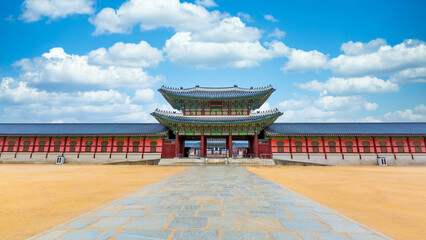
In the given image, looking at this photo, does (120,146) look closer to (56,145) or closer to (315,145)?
(56,145)

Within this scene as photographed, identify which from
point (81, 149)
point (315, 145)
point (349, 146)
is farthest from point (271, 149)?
point (81, 149)

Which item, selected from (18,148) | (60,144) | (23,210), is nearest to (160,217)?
(23,210)

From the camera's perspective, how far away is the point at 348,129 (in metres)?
24.7

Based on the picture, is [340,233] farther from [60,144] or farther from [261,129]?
[60,144]

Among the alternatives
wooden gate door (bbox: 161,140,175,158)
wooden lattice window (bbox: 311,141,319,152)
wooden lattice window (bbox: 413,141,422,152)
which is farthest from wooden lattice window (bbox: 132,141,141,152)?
wooden lattice window (bbox: 413,141,422,152)

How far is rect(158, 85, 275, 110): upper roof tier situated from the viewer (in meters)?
24.1

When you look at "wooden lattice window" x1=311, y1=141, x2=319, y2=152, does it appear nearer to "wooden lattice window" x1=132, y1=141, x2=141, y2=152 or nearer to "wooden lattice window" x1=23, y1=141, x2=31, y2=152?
"wooden lattice window" x1=132, y1=141, x2=141, y2=152

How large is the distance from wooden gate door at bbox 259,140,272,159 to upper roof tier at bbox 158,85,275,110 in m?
5.23

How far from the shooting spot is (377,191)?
7.11 metres

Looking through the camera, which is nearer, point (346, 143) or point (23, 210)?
point (23, 210)

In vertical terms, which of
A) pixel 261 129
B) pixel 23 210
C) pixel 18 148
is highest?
pixel 261 129

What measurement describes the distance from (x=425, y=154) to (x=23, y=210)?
34797 millimetres

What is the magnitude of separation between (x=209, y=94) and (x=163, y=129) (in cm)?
805

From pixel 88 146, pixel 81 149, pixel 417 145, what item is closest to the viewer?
pixel 417 145
